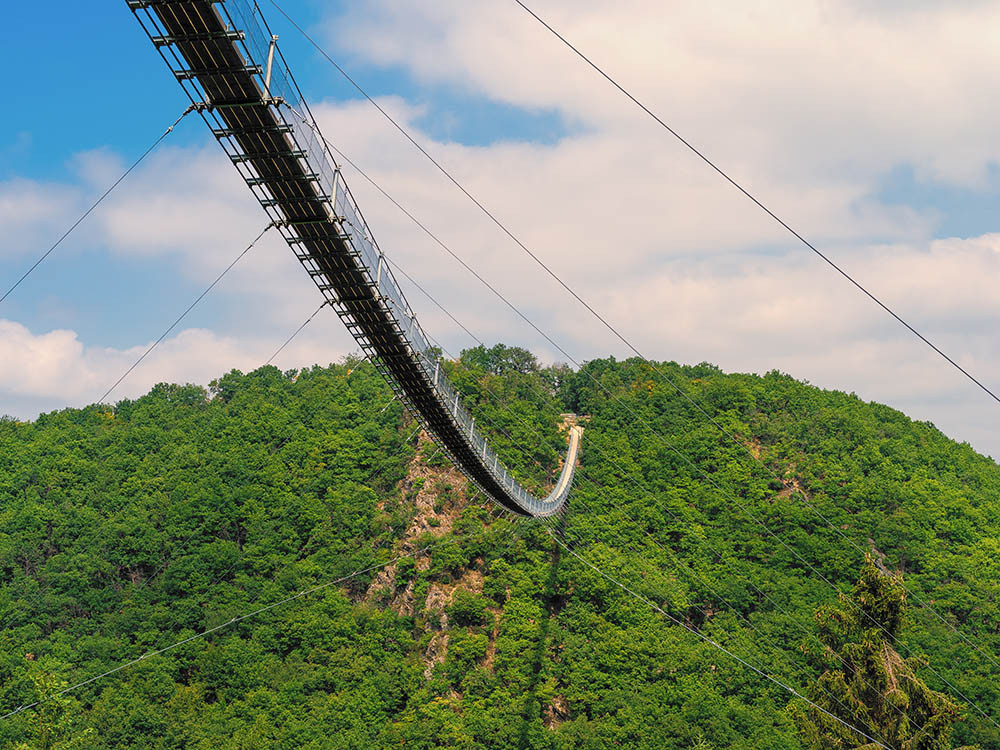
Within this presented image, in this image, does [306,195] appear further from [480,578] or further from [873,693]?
[480,578]

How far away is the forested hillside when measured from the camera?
3275 cm

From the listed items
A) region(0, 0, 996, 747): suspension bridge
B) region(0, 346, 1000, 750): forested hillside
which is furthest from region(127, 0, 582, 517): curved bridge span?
region(0, 346, 1000, 750): forested hillside

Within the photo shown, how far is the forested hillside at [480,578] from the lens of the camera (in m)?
32.8

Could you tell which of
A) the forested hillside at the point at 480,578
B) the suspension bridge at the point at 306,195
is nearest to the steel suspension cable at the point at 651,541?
the forested hillside at the point at 480,578

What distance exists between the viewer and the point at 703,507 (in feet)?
142

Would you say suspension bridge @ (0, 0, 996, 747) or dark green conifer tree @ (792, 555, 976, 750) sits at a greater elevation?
suspension bridge @ (0, 0, 996, 747)

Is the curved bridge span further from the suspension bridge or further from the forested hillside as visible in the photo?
the forested hillside

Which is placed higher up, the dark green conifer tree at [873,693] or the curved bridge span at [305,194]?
the curved bridge span at [305,194]

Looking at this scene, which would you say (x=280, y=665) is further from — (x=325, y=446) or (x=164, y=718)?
(x=325, y=446)

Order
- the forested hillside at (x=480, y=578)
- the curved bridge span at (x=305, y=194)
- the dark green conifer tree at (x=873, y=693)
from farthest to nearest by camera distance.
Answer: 1. the forested hillside at (x=480, y=578)
2. the dark green conifer tree at (x=873, y=693)
3. the curved bridge span at (x=305, y=194)

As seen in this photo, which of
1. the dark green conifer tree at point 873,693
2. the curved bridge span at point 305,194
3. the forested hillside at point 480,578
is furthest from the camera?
the forested hillside at point 480,578

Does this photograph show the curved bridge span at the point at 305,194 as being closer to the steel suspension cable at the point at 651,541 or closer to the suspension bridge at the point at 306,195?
the suspension bridge at the point at 306,195

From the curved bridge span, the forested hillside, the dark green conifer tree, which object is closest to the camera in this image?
the curved bridge span

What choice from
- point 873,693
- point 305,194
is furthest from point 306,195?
point 873,693
